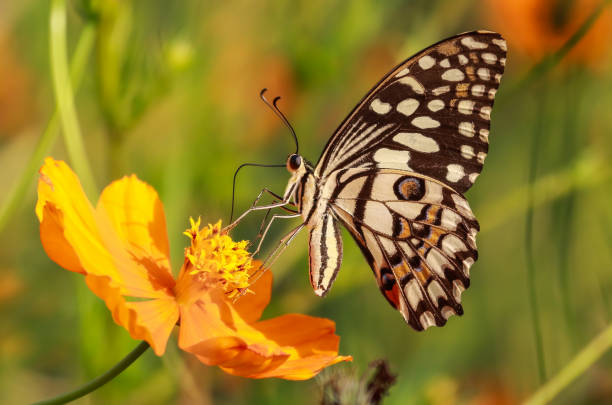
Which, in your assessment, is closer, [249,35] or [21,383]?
[21,383]

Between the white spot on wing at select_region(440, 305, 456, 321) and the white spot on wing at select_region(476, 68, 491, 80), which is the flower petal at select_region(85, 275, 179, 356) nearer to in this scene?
the white spot on wing at select_region(440, 305, 456, 321)

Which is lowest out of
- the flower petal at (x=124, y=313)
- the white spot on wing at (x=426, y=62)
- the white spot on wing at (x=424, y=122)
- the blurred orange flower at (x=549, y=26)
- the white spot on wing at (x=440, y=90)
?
the flower petal at (x=124, y=313)

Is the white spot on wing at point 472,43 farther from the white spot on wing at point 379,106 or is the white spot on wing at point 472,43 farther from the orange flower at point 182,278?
the orange flower at point 182,278

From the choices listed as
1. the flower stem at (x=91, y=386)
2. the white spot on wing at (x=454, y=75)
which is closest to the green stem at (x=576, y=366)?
the white spot on wing at (x=454, y=75)

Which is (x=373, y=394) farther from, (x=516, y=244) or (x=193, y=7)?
(x=516, y=244)

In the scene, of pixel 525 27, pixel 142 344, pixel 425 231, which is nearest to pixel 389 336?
pixel 425 231

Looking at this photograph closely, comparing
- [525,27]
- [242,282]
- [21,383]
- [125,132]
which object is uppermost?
[525,27]

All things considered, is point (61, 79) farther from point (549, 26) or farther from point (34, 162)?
point (549, 26)
